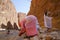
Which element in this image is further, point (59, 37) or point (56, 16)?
point (56, 16)

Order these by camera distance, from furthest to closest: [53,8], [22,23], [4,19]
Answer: [4,19] < [53,8] < [22,23]

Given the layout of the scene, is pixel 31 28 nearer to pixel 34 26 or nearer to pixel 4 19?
pixel 34 26

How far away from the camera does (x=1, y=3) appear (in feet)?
53.1

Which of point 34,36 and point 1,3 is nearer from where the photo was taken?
point 34,36

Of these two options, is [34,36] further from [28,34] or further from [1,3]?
[1,3]

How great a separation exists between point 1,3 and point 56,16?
9690 millimetres

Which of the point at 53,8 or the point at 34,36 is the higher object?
the point at 53,8

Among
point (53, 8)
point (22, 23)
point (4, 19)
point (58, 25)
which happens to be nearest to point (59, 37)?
point (22, 23)

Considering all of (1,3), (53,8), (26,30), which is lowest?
(26,30)

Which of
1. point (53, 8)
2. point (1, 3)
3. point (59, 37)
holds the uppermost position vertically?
point (1, 3)

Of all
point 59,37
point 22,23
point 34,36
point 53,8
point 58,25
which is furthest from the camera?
point 53,8

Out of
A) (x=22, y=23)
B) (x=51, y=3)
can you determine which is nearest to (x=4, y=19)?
(x=51, y=3)

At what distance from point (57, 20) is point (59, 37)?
8.39ft

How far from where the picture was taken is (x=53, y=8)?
26.1 feet
